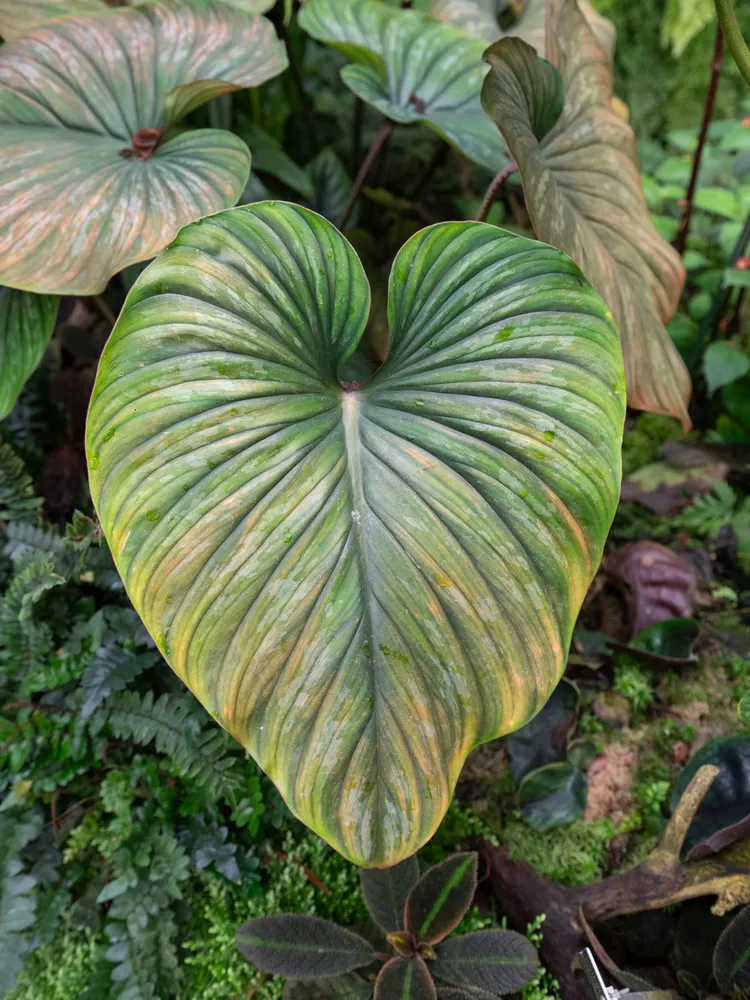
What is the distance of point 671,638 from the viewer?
115cm

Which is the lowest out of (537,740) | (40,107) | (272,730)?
(537,740)

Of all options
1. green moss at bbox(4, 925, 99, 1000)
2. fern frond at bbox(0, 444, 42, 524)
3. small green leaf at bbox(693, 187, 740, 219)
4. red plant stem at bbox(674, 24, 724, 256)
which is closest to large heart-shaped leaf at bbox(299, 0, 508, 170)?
red plant stem at bbox(674, 24, 724, 256)

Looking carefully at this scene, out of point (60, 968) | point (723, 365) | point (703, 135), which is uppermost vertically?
point (703, 135)

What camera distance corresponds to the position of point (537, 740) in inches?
40.8

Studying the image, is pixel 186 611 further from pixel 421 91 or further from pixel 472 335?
pixel 421 91

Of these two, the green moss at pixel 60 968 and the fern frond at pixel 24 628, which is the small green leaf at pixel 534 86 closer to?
the fern frond at pixel 24 628

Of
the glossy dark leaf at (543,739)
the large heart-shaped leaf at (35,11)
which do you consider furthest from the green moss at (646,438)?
the large heart-shaped leaf at (35,11)

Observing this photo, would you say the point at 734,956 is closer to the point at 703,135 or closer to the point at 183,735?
the point at 183,735

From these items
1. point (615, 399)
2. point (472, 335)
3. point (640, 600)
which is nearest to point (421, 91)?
point (472, 335)

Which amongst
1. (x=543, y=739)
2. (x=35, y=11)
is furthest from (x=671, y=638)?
(x=35, y=11)

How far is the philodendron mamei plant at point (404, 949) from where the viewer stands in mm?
776

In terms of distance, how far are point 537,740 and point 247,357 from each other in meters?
0.73

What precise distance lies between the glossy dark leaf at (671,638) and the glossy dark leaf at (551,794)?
26 cm

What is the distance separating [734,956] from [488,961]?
268mm
